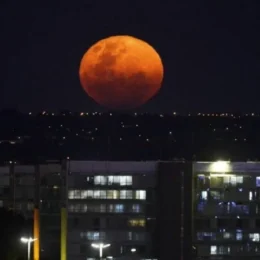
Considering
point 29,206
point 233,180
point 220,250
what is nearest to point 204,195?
Answer: point 233,180

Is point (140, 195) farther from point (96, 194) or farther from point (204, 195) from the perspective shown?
point (204, 195)

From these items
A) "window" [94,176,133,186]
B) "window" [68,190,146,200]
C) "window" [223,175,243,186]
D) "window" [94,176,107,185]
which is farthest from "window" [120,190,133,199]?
"window" [223,175,243,186]

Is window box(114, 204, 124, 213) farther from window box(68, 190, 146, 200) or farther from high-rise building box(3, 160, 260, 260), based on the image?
window box(68, 190, 146, 200)

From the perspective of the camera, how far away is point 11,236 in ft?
135

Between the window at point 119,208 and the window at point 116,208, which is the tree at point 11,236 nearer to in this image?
the window at point 116,208

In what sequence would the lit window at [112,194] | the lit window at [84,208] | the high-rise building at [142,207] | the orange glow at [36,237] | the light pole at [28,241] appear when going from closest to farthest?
1. the light pole at [28,241]
2. the orange glow at [36,237]
3. the high-rise building at [142,207]
4. the lit window at [84,208]
5. the lit window at [112,194]

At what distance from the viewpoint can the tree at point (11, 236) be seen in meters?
39.8

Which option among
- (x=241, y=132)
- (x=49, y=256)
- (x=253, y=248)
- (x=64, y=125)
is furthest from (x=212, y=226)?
(x=64, y=125)

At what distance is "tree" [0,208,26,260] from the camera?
3975 cm

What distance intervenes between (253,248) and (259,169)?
3021 mm

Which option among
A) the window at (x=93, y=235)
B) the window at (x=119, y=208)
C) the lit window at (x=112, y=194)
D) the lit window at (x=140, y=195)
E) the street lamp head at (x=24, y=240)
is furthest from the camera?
the lit window at (x=112, y=194)

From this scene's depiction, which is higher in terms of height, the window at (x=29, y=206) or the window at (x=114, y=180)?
the window at (x=114, y=180)

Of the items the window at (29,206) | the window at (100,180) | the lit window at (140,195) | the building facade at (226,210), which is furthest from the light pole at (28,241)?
the window at (29,206)

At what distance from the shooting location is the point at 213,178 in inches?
1902
